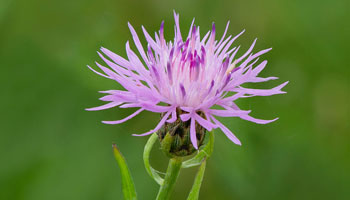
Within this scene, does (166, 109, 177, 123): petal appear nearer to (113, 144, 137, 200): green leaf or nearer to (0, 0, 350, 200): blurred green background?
(113, 144, 137, 200): green leaf

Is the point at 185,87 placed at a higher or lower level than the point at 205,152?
higher

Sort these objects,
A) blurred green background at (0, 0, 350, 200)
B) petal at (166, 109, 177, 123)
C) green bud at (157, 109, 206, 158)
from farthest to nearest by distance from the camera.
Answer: blurred green background at (0, 0, 350, 200), green bud at (157, 109, 206, 158), petal at (166, 109, 177, 123)

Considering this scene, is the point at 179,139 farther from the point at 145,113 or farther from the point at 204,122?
the point at 145,113

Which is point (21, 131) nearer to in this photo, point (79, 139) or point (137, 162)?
point (79, 139)

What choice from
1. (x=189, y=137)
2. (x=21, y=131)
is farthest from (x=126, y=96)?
(x=21, y=131)

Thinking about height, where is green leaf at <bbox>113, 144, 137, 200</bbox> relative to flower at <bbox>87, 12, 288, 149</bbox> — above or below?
below

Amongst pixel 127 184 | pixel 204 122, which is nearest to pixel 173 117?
pixel 204 122

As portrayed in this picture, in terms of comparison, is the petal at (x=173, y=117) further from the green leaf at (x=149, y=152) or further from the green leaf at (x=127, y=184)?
the green leaf at (x=127, y=184)

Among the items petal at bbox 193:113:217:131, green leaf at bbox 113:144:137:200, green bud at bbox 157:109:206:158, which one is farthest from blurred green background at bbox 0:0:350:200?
petal at bbox 193:113:217:131
